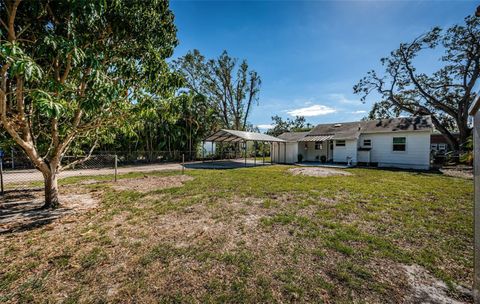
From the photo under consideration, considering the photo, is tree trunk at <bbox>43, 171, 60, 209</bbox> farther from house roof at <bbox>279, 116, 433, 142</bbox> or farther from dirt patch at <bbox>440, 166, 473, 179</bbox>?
house roof at <bbox>279, 116, 433, 142</bbox>

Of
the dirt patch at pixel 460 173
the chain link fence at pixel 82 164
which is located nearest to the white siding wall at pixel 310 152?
the dirt patch at pixel 460 173

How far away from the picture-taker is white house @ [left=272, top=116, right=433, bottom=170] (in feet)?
51.7

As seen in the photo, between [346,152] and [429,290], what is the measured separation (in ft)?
57.4

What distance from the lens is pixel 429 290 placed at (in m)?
2.48

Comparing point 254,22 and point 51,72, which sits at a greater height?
point 254,22

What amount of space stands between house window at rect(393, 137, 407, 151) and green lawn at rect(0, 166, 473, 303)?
1239 cm

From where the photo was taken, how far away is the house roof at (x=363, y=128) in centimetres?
1631

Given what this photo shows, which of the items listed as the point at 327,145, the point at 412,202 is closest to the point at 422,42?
the point at 327,145

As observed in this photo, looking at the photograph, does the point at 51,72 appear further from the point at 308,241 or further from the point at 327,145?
the point at 327,145

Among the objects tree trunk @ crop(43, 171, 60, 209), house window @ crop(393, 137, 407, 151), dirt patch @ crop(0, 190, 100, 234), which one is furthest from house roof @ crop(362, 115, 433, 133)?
tree trunk @ crop(43, 171, 60, 209)

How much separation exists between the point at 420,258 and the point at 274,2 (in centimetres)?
1010

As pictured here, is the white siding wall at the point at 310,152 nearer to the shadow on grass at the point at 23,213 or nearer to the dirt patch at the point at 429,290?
the dirt patch at the point at 429,290

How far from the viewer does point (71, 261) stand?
303 centimetres

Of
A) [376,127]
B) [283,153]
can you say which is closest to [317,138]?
[283,153]
